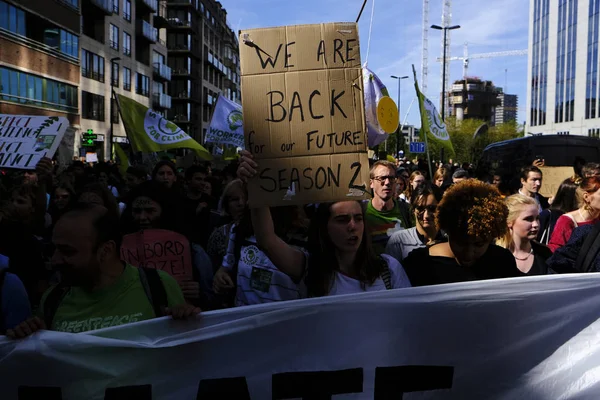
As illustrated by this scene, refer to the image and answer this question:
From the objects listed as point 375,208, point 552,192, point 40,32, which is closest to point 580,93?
point 40,32

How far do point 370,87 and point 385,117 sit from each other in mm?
483

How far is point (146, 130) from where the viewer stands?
9617 mm

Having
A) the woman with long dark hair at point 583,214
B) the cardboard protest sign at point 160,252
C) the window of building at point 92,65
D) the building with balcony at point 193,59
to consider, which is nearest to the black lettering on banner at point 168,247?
the cardboard protest sign at point 160,252

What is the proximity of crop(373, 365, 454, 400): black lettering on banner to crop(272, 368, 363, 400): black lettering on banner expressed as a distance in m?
0.09

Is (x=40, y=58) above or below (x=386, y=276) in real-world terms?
above

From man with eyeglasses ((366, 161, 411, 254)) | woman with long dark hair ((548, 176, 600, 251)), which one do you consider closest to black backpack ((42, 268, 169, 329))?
man with eyeglasses ((366, 161, 411, 254))

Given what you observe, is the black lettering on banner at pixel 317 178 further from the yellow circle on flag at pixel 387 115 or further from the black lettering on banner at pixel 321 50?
the yellow circle on flag at pixel 387 115

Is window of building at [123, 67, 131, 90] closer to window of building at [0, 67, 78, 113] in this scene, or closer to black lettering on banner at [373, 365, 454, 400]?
window of building at [0, 67, 78, 113]

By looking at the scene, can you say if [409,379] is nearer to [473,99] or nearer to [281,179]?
[281,179]

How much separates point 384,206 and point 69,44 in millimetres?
33778

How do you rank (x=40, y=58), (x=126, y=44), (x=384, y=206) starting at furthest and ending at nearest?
(x=126, y=44) → (x=40, y=58) → (x=384, y=206)

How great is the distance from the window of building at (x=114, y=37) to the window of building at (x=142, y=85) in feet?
17.3

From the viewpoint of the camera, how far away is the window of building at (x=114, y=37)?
144 feet

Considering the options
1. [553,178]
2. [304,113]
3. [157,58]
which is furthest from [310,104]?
[157,58]
